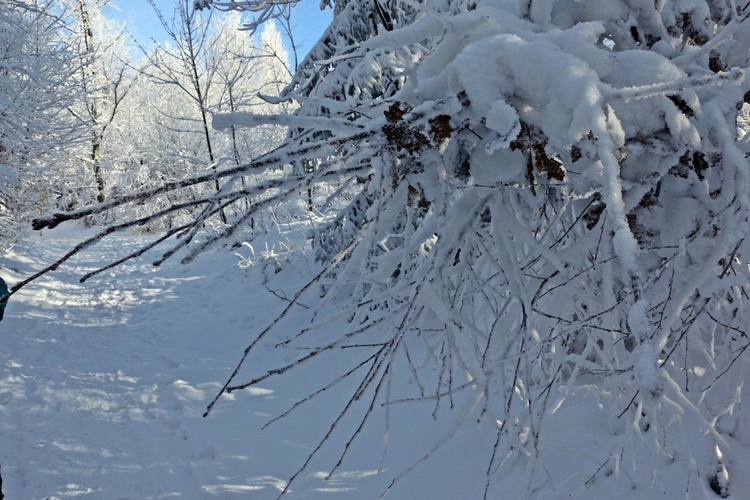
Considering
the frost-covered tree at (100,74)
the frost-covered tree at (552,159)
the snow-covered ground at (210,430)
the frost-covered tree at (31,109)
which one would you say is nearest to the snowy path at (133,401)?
the snow-covered ground at (210,430)

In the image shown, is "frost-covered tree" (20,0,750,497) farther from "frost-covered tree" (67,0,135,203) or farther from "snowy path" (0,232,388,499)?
"frost-covered tree" (67,0,135,203)

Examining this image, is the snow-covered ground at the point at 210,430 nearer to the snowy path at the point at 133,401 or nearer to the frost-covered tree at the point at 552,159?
the snowy path at the point at 133,401

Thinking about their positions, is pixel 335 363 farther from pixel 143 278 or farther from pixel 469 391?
pixel 143 278

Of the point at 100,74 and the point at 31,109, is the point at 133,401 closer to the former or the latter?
the point at 31,109

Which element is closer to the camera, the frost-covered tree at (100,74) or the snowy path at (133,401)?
the snowy path at (133,401)

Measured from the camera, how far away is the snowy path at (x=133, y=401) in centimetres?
331

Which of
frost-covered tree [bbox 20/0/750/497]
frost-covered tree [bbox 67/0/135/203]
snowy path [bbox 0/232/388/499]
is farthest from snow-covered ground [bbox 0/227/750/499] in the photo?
frost-covered tree [bbox 67/0/135/203]

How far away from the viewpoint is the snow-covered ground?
2186 millimetres

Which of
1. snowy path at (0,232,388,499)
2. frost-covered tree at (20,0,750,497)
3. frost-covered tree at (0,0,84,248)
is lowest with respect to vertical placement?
snowy path at (0,232,388,499)

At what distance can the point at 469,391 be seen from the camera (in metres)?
3.08

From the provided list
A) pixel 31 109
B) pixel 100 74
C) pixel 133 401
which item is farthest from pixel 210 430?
pixel 100 74

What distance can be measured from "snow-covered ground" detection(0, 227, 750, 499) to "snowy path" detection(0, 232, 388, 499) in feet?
0.05

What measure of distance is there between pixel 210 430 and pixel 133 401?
1096 millimetres

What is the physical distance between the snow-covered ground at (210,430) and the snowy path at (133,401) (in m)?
0.01
